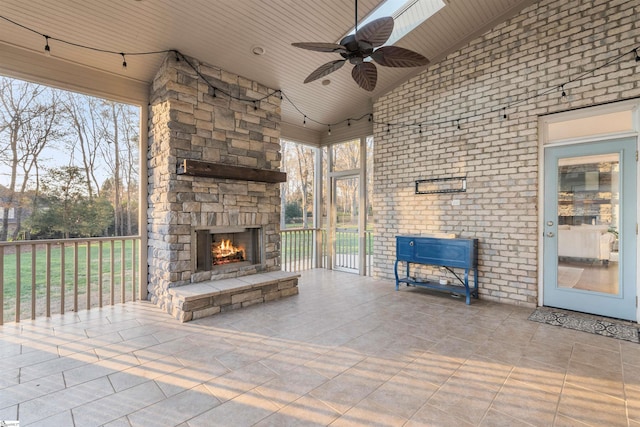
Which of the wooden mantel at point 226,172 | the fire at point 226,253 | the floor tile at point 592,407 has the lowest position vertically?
the floor tile at point 592,407

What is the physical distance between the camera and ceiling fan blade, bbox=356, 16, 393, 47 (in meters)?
2.36

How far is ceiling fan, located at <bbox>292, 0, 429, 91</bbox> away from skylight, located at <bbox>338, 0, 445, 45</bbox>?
1.42 metres

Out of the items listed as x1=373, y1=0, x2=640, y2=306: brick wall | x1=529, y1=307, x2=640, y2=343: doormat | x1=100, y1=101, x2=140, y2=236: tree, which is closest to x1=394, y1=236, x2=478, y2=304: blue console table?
x1=373, y1=0, x2=640, y2=306: brick wall

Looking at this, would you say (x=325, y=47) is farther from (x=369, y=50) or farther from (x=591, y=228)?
(x=591, y=228)

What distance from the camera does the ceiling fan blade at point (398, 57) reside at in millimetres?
2664

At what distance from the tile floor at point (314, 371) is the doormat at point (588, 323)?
7.7 inches

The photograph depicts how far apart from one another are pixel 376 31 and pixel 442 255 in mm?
3250

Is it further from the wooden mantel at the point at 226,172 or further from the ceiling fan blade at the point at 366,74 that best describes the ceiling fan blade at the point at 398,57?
the wooden mantel at the point at 226,172

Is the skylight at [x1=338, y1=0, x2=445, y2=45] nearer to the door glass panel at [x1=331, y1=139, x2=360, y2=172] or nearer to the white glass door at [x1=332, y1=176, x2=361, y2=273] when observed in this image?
the door glass panel at [x1=331, y1=139, x2=360, y2=172]

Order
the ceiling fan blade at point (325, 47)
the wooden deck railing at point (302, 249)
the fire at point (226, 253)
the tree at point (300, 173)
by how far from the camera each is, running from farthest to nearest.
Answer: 1. the tree at point (300, 173)
2. the wooden deck railing at point (302, 249)
3. the fire at point (226, 253)
4. the ceiling fan blade at point (325, 47)

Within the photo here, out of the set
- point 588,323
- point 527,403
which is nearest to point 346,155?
point 588,323

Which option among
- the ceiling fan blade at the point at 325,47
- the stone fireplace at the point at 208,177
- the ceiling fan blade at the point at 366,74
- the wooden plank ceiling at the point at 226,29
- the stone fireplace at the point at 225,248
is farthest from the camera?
the stone fireplace at the point at 225,248

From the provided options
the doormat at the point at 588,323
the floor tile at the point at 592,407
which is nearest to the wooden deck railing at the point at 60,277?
the floor tile at the point at 592,407

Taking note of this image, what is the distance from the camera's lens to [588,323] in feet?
11.5
